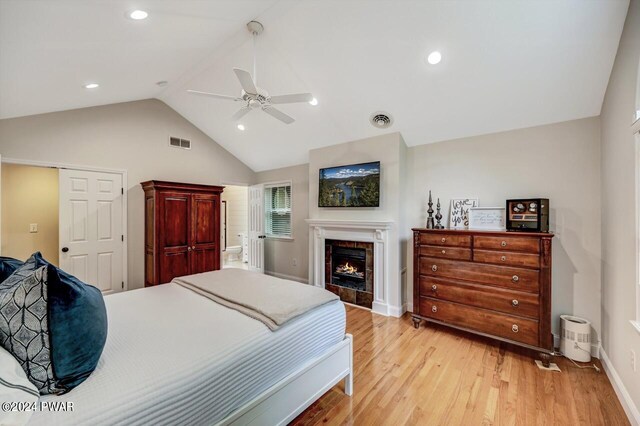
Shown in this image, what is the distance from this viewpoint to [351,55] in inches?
110

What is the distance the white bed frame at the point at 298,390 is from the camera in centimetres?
142

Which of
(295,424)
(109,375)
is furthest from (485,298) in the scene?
(109,375)

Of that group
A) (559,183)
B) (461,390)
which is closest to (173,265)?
(461,390)

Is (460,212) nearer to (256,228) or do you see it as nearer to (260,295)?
(260,295)

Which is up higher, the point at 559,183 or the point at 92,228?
the point at 559,183

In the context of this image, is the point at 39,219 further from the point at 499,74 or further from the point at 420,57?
the point at 499,74

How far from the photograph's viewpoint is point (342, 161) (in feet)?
14.0

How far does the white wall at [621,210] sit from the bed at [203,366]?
2.07 metres

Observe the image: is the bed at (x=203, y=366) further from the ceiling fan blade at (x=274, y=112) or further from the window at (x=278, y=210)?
the window at (x=278, y=210)

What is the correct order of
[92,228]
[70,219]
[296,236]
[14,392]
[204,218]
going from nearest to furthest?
[14,392] → [70,219] → [92,228] → [204,218] → [296,236]

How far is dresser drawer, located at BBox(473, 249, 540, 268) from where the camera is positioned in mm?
2570

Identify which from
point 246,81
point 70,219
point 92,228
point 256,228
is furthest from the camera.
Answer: point 256,228

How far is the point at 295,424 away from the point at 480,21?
3.40 metres

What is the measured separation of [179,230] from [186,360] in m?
3.44
